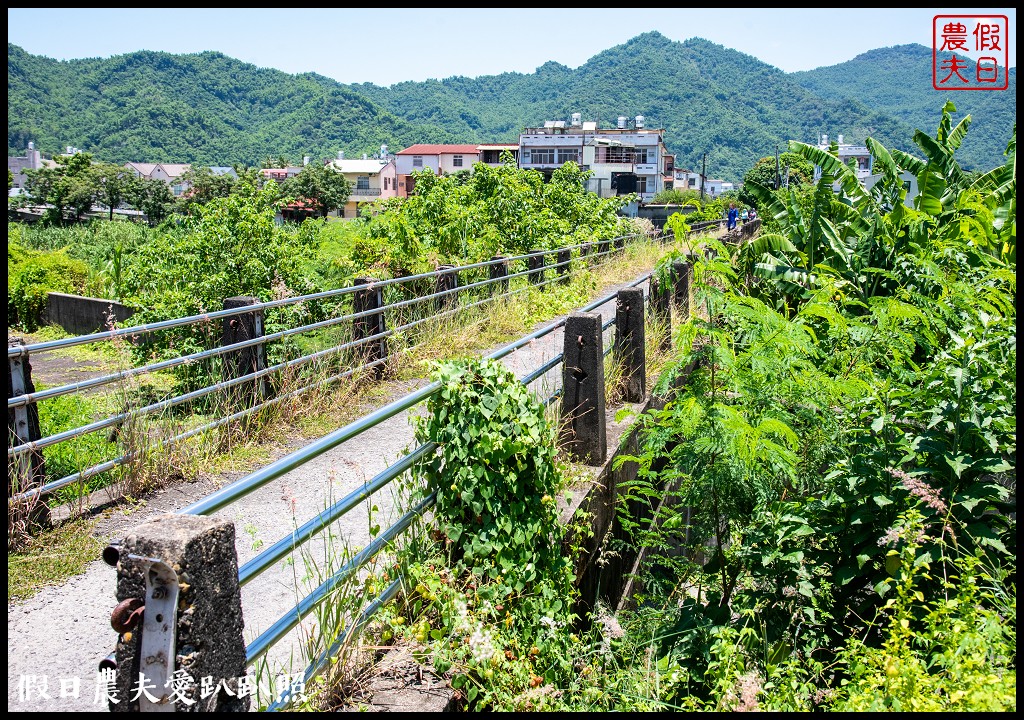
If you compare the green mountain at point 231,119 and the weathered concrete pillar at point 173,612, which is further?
the green mountain at point 231,119

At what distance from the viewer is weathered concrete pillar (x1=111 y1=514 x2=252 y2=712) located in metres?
2.21

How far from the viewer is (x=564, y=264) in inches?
597

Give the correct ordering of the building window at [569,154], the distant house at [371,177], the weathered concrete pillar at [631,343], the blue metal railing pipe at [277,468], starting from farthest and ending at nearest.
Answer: the distant house at [371,177]
the building window at [569,154]
the weathered concrete pillar at [631,343]
the blue metal railing pipe at [277,468]

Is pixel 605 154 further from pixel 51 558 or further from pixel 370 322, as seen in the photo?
pixel 51 558

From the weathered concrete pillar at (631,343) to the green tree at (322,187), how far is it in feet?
312

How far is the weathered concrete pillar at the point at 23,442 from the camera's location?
15.6 ft

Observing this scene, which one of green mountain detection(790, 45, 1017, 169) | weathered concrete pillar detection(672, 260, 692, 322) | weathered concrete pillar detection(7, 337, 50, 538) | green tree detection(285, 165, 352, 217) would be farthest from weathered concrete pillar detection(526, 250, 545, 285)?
green tree detection(285, 165, 352, 217)

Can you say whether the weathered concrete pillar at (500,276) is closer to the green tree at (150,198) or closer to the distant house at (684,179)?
the green tree at (150,198)

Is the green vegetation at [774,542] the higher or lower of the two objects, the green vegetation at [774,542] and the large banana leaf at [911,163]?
the lower

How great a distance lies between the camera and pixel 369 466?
20.3ft

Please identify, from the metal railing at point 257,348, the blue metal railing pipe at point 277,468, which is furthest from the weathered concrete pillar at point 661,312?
the blue metal railing pipe at point 277,468

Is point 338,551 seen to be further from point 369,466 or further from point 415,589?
point 369,466

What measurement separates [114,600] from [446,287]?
701 cm

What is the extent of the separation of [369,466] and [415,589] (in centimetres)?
287
